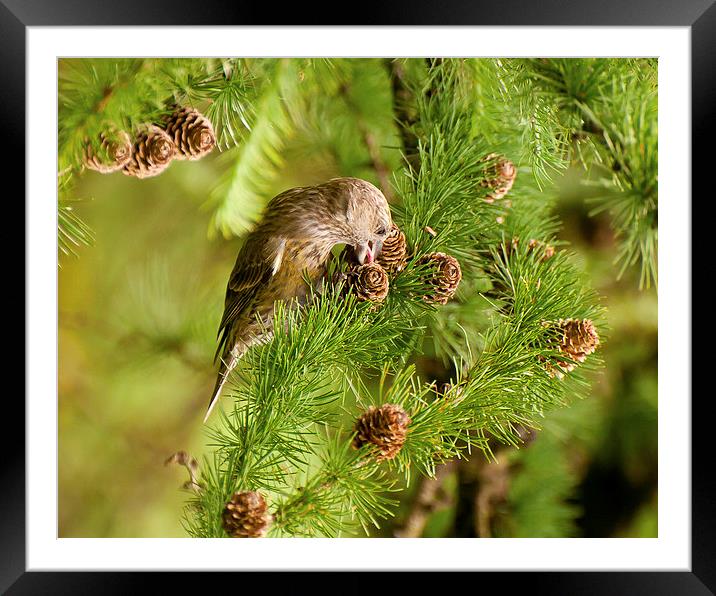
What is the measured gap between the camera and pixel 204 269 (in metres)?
0.62

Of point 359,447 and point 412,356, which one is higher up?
point 412,356

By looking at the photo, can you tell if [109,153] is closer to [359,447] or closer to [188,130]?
[188,130]

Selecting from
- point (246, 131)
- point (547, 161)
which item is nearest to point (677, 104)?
point (547, 161)

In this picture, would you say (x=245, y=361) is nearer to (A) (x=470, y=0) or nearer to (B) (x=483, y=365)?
(B) (x=483, y=365)

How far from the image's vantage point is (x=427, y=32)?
524mm

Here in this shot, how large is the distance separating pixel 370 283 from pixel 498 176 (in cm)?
22

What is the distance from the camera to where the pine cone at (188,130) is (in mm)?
562

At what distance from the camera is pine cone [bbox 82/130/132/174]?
1.80 feet

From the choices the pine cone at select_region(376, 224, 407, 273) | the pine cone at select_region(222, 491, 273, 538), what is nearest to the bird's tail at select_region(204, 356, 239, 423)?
the pine cone at select_region(222, 491, 273, 538)

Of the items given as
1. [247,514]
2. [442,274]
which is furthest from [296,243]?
[247,514]

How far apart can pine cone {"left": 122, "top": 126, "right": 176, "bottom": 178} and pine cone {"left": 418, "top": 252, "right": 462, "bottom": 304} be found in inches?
13.5

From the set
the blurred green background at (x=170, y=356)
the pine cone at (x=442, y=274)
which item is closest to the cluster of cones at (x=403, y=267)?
the pine cone at (x=442, y=274)

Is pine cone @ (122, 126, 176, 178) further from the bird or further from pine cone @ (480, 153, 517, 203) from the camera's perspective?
pine cone @ (480, 153, 517, 203)

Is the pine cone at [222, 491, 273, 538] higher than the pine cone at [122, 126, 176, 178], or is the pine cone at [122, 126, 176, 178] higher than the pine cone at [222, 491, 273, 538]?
the pine cone at [122, 126, 176, 178]
